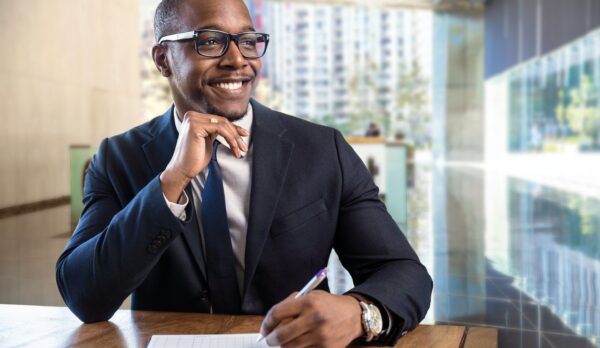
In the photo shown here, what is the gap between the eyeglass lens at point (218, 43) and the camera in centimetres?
147

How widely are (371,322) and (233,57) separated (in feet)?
2.08

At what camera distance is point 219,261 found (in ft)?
4.77

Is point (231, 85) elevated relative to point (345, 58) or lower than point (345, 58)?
lower

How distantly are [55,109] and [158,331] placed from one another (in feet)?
34.9

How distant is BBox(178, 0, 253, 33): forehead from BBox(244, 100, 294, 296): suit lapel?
22 cm

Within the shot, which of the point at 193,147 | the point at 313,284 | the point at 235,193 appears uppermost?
the point at 193,147

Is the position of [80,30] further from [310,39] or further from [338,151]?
[310,39]

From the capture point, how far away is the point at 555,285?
4.97 metres

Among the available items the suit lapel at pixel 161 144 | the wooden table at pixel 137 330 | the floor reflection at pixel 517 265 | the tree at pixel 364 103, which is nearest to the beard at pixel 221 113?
the suit lapel at pixel 161 144

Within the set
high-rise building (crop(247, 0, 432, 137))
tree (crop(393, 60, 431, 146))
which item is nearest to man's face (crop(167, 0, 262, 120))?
high-rise building (crop(247, 0, 432, 137))

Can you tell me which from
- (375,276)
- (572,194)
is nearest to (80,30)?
(572,194)

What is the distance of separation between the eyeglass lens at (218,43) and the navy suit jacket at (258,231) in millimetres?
178

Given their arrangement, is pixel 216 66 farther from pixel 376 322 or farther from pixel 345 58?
pixel 345 58

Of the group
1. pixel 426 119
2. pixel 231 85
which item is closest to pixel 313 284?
pixel 231 85
